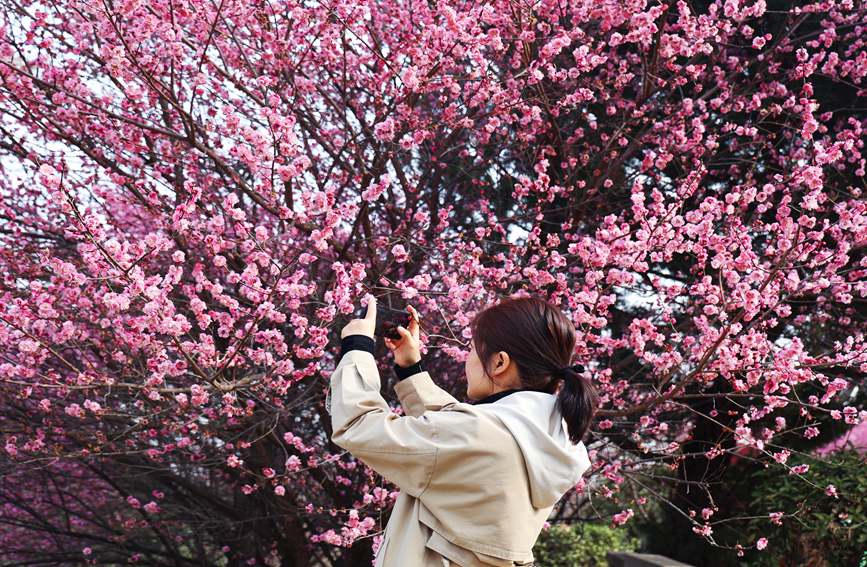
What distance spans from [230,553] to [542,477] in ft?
17.6

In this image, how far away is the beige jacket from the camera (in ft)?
4.84

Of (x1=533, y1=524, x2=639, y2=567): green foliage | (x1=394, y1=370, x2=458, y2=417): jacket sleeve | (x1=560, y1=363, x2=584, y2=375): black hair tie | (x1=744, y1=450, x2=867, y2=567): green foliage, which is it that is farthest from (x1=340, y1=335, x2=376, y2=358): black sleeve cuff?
(x1=533, y1=524, x2=639, y2=567): green foliage

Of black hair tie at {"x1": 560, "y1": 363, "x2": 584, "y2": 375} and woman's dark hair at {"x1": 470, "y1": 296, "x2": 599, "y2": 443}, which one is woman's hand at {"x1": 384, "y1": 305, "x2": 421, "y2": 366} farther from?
black hair tie at {"x1": 560, "y1": 363, "x2": 584, "y2": 375}

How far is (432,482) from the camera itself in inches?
58.9

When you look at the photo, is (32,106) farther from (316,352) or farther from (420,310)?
(420,310)

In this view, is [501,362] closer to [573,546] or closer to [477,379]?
[477,379]

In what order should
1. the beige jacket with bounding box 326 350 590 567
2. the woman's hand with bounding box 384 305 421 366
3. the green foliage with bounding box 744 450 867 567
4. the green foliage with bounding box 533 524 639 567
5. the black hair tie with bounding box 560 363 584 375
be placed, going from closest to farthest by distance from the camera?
the beige jacket with bounding box 326 350 590 567 → the black hair tie with bounding box 560 363 584 375 → the woman's hand with bounding box 384 305 421 366 → the green foliage with bounding box 744 450 867 567 → the green foliage with bounding box 533 524 639 567

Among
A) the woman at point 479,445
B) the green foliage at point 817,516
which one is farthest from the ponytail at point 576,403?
the green foliage at point 817,516

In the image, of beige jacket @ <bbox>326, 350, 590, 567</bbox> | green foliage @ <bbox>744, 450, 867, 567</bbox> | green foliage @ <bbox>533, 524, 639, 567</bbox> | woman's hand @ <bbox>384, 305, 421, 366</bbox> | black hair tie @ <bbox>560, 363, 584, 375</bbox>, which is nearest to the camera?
beige jacket @ <bbox>326, 350, 590, 567</bbox>

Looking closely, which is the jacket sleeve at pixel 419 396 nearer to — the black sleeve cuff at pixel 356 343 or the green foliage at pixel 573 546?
the black sleeve cuff at pixel 356 343

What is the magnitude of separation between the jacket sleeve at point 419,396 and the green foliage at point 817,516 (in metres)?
3.16

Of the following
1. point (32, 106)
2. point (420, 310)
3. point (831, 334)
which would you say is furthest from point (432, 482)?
point (831, 334)

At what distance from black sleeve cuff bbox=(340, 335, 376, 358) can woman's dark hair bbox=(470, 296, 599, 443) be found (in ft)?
0.76

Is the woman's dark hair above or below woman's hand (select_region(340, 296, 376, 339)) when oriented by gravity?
below
